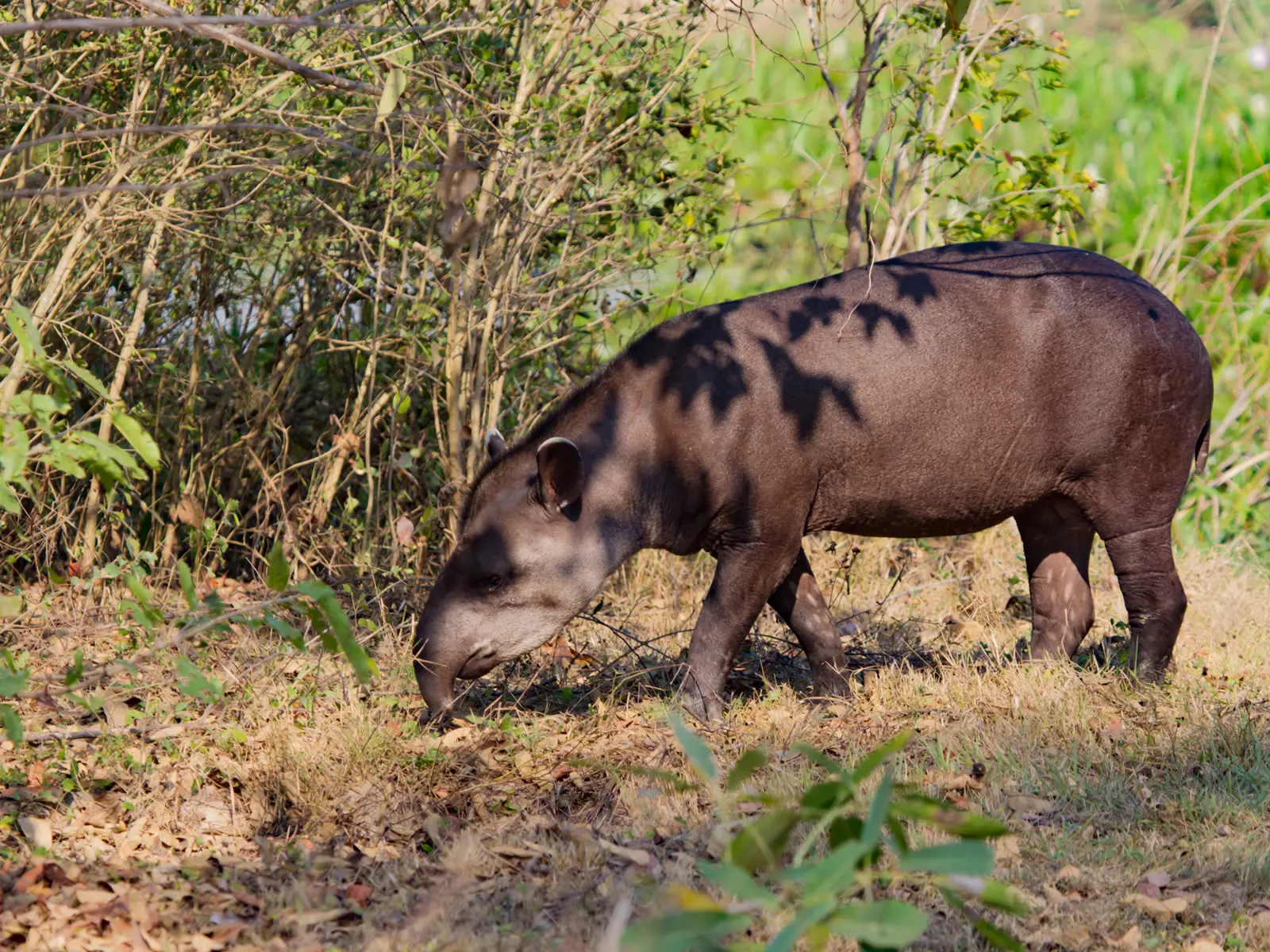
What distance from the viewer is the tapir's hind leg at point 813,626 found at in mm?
6461

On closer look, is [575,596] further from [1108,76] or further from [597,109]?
[1108,76]

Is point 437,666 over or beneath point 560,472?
beneath

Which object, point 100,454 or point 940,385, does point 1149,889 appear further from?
point 100,454

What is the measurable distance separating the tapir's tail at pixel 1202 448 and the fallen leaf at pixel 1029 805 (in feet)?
6.91

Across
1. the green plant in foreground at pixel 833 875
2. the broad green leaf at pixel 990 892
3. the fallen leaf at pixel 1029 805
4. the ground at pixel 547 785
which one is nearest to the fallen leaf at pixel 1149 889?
the ground at pixel 547 785

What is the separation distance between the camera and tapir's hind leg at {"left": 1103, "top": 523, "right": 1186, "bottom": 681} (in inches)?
251

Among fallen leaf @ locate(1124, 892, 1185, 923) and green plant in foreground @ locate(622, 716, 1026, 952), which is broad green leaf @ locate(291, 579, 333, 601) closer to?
green plant in foreground @ locate(622, 716, 1026, 952)

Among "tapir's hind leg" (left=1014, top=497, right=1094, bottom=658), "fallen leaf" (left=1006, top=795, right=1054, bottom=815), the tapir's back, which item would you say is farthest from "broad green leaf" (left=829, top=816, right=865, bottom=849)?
"tapir's hind leg" (left=1014, top=497, right=1094, bottom=658)

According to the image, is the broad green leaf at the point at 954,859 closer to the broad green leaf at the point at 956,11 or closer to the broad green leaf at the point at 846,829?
the broad green leaf at the point at 846,829

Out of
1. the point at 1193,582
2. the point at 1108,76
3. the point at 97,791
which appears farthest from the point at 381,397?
the point at 1108,76

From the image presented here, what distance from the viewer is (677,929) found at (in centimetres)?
269

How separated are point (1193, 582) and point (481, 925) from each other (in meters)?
5.31

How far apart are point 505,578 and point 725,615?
3.11 feet

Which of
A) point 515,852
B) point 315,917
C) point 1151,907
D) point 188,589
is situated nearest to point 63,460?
point 188,589
